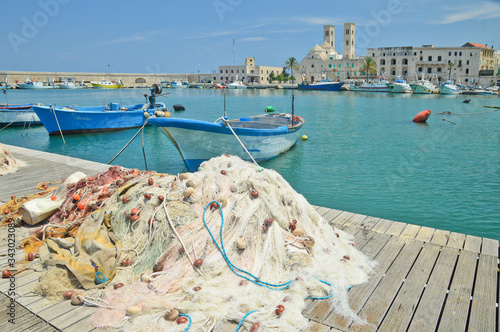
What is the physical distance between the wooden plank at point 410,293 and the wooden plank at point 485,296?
517 millimetres

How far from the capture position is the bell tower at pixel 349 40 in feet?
387

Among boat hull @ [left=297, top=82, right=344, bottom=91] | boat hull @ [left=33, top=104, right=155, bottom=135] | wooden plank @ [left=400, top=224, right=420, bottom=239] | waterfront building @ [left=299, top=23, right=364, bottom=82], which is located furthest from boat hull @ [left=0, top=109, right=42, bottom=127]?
waterfront building @ [left=299, top=23, right=364, bottom=82]

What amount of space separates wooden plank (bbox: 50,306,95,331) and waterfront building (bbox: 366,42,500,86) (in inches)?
4140

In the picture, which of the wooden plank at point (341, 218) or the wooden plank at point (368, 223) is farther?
the wooden plank at point (341, 218)

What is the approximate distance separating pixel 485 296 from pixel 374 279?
118 cm

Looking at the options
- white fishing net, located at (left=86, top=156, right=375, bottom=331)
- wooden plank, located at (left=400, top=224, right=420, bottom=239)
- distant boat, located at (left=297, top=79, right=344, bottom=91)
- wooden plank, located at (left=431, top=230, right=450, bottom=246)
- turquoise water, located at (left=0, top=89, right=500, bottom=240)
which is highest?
distant boat, located at (left=297, top=79, right=344, bottom=91)

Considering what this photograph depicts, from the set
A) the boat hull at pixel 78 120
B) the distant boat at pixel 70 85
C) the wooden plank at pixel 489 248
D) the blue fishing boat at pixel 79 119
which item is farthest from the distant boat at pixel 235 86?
the wooden plank at pixel 489 248

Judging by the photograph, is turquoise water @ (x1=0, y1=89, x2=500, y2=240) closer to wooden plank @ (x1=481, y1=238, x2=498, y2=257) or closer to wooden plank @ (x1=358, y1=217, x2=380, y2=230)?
A: wooden plank @ (x1=358, y1=217, x2=380, y2=230)

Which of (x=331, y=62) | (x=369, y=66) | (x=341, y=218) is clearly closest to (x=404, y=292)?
(x=341, y=218)

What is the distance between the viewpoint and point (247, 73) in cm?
13125

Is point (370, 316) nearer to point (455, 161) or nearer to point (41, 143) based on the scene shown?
point (455, 161)

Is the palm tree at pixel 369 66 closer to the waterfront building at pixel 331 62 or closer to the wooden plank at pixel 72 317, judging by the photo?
the waterfront building at pixel 331 62

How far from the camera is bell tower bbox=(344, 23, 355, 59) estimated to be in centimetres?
11798

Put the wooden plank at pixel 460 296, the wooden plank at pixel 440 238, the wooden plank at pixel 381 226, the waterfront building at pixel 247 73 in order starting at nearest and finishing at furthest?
the wooden plank at pixel 460 296
the wooden plank at pixel 440 238
the wooden plank at pixel 381 226
the waterfront building at pixel 247 73
